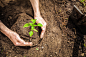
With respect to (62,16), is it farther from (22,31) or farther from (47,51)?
(22,31)

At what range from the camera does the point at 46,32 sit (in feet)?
6.59

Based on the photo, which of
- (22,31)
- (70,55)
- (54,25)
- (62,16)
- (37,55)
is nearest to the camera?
(22,31)

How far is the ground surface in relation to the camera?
1.83 m

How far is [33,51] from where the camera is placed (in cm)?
185

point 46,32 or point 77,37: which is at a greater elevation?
point 46,32

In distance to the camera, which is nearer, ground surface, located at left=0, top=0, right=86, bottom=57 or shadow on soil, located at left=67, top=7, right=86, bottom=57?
ground surface, located at left=0, top=0, right=86, bottom=57

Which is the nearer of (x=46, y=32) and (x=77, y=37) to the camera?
(x=46, y=32)

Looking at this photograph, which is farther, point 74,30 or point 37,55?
point 74,30

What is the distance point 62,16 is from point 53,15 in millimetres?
313

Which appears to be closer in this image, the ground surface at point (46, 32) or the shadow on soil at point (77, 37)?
the ground surface at point (46, 32)

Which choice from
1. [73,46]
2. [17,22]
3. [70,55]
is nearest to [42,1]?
[17,22]

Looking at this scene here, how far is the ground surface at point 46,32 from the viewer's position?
1.83 m

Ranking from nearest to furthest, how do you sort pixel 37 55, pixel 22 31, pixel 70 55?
pixel 22 31
pixel 37 55
pixel 70 55

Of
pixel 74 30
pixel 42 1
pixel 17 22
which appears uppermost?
pixel 42 1
